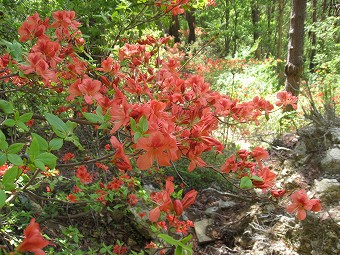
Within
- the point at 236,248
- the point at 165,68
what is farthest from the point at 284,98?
the point at 236,248

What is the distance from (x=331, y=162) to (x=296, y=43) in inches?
98.9

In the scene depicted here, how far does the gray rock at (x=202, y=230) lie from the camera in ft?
10.9

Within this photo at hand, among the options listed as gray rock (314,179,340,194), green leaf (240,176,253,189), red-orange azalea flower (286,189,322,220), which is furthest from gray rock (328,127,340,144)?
green leaf (240,176,253,189)

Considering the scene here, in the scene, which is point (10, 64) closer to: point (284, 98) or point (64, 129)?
point (64, 129)

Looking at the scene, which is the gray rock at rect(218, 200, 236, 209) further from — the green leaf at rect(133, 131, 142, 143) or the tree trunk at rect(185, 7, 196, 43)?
the tree trunk at rect(185, 7, 196, 43)

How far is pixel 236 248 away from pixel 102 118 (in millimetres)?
2579

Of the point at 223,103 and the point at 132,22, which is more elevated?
the point at 132,22

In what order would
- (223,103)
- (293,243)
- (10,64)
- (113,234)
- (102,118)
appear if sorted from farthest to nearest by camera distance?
(113,234) → (293,243) → (223,103) → (10,64) → (102,118)

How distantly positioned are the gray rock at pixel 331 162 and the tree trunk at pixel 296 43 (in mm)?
1935

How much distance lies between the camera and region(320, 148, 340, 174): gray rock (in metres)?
3.14

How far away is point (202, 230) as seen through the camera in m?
3.46

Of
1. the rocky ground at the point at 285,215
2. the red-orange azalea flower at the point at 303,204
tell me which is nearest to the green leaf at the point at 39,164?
the red-orange azalea flower at the point at 303,204

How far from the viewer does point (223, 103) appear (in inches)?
64.7

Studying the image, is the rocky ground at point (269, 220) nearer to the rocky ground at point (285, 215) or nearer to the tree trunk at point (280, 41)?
the rocky ground at point (285, 215)
